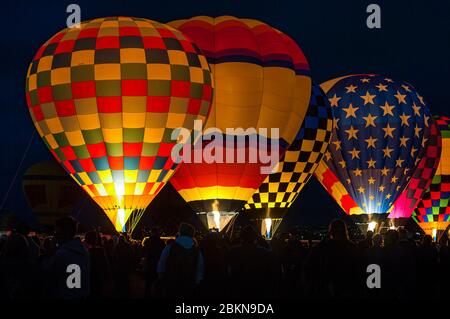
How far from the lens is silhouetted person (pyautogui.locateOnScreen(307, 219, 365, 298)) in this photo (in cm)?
643

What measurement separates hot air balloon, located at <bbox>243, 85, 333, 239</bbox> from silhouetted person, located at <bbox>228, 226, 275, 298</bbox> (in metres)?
15.0

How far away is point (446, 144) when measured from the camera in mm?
28469

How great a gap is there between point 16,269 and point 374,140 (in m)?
17.7

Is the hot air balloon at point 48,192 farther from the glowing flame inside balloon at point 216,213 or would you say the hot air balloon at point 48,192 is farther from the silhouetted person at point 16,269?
the silhouetted person at point 16,269

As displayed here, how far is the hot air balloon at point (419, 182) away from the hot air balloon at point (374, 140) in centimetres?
236

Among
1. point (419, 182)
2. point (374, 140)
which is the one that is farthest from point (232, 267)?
point (419, 182)

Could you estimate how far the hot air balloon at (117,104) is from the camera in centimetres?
1638

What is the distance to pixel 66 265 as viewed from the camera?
5.83 m

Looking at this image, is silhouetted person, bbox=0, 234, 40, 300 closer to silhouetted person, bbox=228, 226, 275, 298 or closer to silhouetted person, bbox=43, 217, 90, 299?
silhouetted person, bbox=43, 217, 90, 299

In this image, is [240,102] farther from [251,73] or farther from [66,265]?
[66,265]

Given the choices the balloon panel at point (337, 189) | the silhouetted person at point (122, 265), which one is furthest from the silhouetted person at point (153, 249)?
the balloon panel at point (337, 189)

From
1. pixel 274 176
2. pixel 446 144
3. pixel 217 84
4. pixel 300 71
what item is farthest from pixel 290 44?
pixel 446 144
